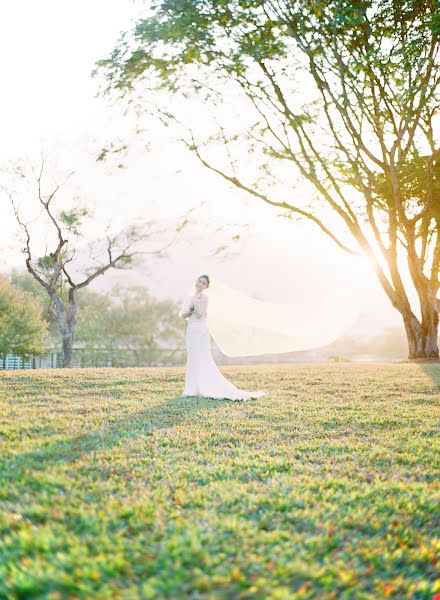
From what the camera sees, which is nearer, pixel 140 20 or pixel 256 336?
pixel 256 336

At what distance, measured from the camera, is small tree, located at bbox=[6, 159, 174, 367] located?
3784 centimetres

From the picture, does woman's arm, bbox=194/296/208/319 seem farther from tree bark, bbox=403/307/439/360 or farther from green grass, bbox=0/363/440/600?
tree bark, bbox=403/307/439/360

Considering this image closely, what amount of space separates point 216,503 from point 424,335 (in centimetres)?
2072

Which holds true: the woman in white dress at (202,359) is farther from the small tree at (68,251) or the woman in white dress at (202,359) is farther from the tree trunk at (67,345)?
the tree trunk at (67,345)

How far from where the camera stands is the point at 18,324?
4322 centimetres

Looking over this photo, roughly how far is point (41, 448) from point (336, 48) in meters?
15.9

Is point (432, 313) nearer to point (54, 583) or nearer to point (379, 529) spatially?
point (379, 529)

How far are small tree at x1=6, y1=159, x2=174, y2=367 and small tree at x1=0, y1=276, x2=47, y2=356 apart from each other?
11.4ft

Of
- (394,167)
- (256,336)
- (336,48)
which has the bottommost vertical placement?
(256,336)

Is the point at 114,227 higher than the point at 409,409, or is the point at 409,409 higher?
the point at 114,227

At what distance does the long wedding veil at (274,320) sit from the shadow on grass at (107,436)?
2.63 metres

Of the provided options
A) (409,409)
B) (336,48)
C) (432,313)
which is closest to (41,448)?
(409,409)

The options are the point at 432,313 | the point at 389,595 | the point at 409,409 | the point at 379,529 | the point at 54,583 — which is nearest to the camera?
the point at 54,583

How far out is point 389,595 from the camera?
4.09 m
